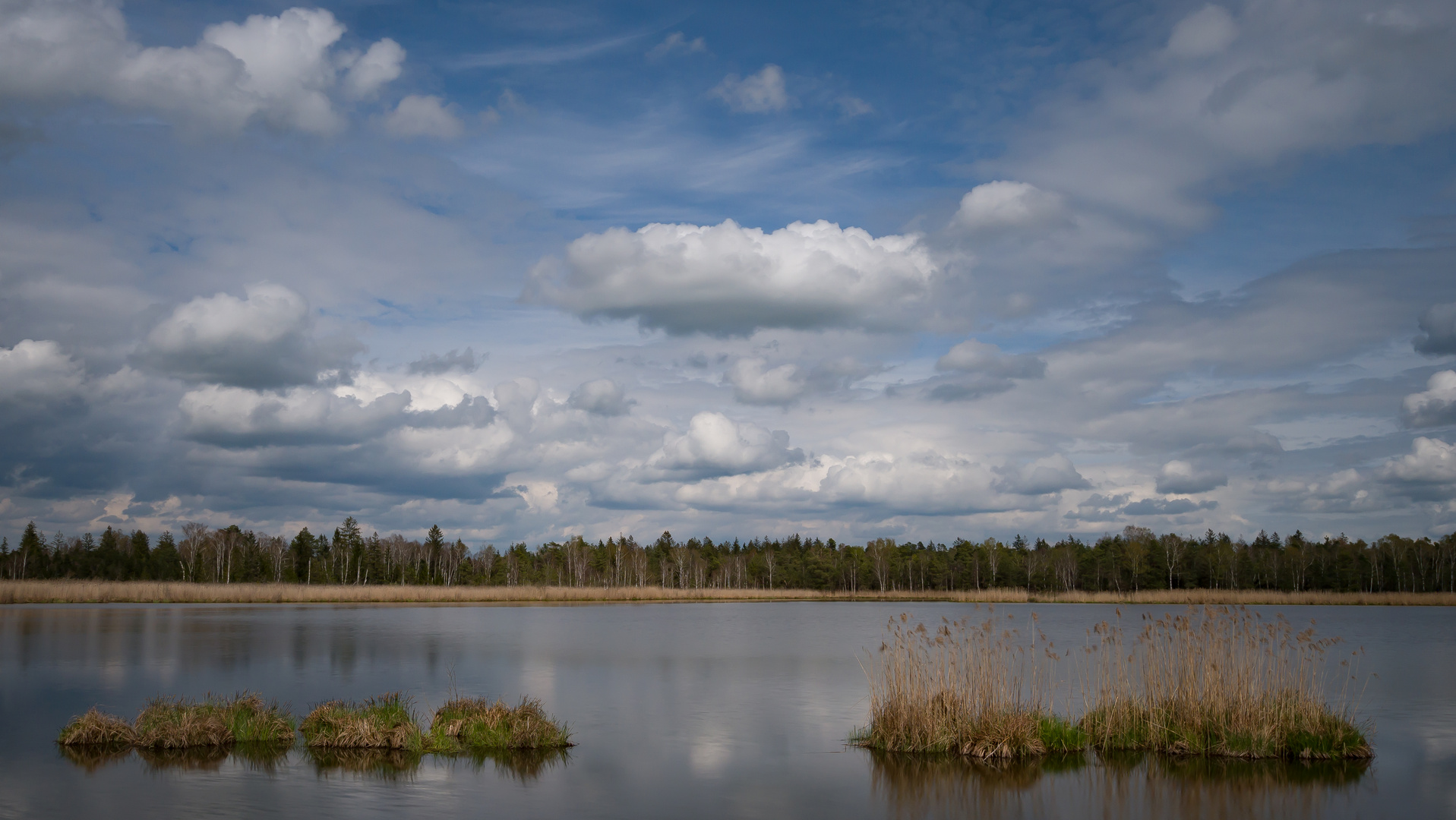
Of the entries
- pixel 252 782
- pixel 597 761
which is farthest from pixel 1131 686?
pixel 252 782

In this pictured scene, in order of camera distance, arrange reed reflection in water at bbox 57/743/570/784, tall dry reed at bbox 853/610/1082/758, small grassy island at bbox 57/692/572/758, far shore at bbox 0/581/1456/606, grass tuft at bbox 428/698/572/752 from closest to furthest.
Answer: reed reflection in water at bbox 57/743/570/784
tall dry reed at bbox 853/610/1082/758
small grassy island at bbox 57/692/572/758
grass tuft at bbox 428/698/572/752
far shore at bbox 0/581/1456/606

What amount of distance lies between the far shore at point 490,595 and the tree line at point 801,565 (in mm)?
13496

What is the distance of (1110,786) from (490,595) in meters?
61.6

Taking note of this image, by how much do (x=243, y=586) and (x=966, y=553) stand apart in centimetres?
7406

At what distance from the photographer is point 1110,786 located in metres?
12.0

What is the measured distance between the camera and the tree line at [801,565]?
8856 cm

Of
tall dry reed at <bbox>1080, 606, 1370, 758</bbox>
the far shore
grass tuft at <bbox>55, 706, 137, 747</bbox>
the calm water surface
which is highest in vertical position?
A: tall dry reed at <bbox>1080, 606, 1370, 758</bbox>

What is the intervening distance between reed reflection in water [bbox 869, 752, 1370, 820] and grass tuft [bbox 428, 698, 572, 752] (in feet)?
16.7

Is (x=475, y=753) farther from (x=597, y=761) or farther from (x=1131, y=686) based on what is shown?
(x=1131, y=686)

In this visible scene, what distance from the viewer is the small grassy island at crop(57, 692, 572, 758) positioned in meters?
13.5

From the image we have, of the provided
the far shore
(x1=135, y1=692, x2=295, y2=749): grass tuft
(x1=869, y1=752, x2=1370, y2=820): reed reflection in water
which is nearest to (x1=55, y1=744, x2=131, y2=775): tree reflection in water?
(x1=135, y1=692, x2=295, y2=749): grass tuft

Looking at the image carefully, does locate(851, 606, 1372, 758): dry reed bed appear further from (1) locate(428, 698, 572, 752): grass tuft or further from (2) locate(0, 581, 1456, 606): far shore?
(2) locate(0, 581, 1456, 606): far shore

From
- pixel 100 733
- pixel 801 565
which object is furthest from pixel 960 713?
pixel 801 565

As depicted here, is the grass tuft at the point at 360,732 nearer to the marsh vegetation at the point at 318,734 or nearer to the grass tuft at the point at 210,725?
the marsh vegetation at the point at 318,734
